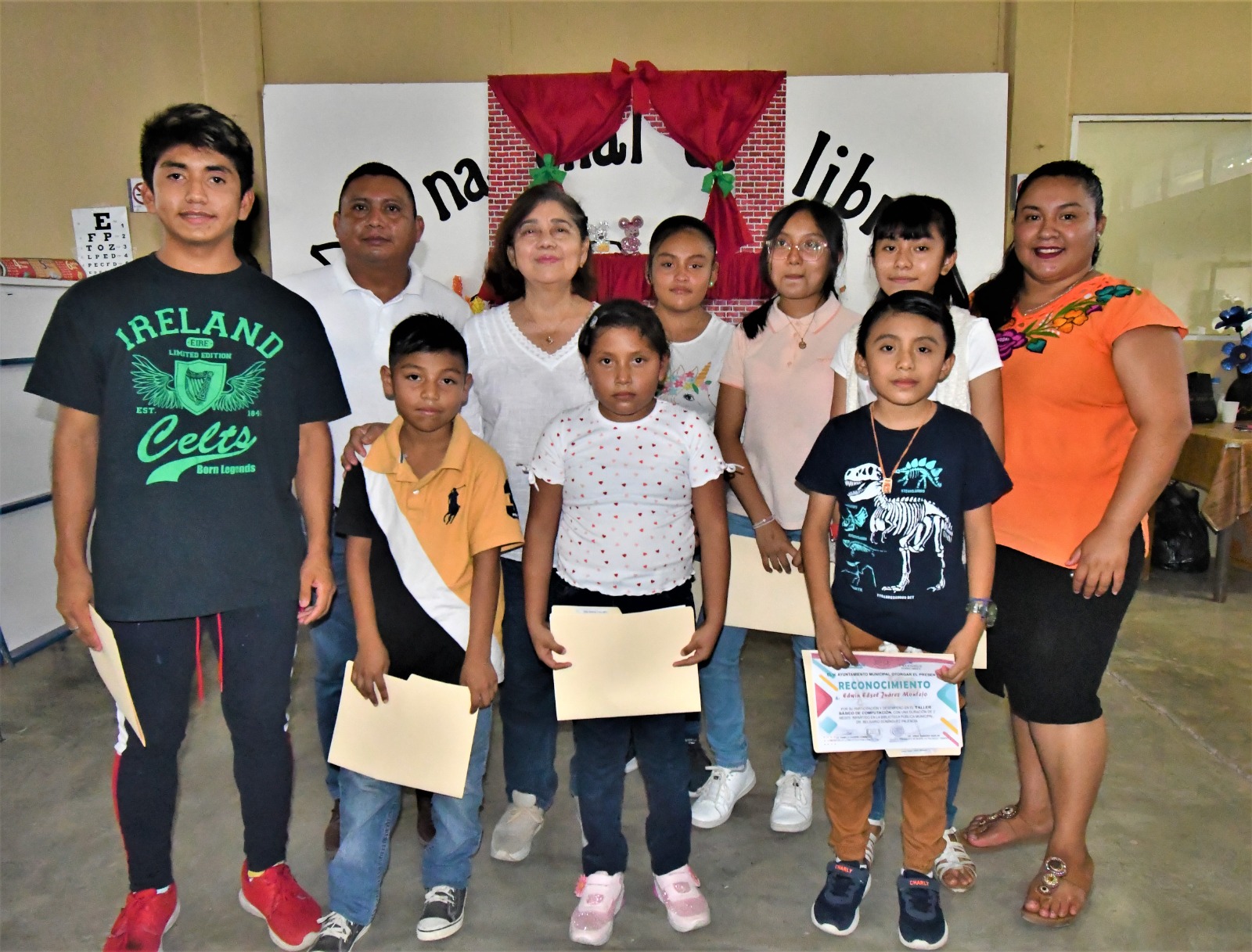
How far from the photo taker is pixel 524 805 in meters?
2.13

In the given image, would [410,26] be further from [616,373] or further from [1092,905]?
[1092,905]

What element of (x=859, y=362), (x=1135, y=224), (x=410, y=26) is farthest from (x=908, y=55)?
(x=859, y=362)

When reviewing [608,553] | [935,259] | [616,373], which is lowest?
[608,553]

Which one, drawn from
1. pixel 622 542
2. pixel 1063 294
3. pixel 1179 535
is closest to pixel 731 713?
pixel 622 542

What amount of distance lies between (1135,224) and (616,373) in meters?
4.21

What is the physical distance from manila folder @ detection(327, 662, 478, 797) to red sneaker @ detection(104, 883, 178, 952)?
1.41 ft

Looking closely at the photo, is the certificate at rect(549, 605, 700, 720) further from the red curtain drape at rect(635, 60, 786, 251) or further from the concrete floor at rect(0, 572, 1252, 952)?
the red curtain drape at rect(635, 60, 786, 251)

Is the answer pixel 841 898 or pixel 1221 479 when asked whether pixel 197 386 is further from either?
pixel 1221 479

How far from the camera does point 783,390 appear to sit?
1986 millimetres

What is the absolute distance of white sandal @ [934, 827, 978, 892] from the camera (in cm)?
190

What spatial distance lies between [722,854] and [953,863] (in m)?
0.50

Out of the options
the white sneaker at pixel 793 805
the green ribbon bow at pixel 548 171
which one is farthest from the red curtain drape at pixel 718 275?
the white sneaker at pixel 793 805

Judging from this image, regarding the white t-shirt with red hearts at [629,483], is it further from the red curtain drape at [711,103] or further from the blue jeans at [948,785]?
the red curtain drape at [711,103]

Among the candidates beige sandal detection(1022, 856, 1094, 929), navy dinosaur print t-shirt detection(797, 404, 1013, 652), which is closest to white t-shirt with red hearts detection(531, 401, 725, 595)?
navy dinosaur print t-shirt detection(797, 404, 1013, 652)
